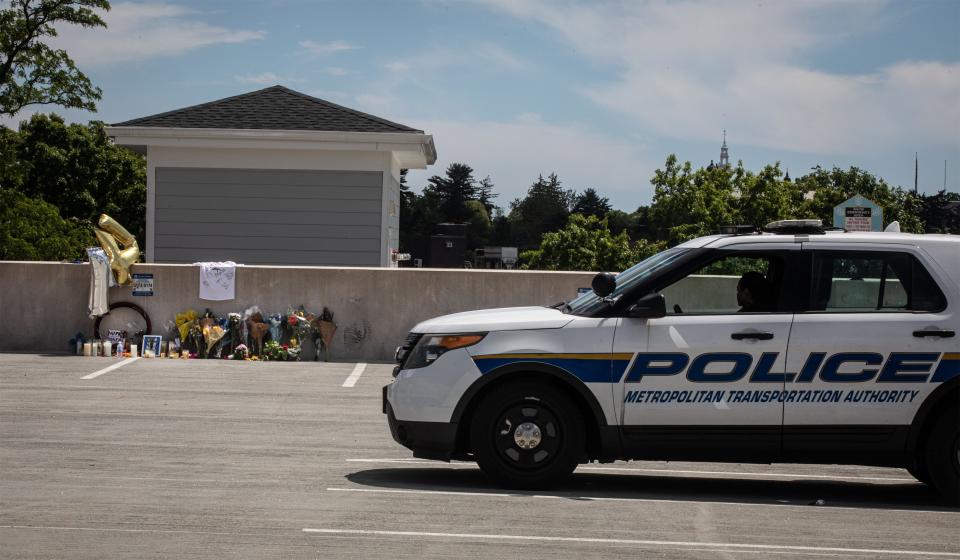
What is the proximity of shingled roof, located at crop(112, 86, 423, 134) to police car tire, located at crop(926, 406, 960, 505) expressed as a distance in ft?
50.6

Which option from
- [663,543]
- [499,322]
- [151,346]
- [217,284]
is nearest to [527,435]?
[499,322]

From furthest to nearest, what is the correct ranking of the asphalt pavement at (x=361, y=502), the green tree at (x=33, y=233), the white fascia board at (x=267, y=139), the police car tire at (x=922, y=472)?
the green tree at (x=33, y=233) < the white fascia board at (x=267, y=139) < the police car tire at (x=922, y=472) < the asphalt pavement at (x=361, y=502)

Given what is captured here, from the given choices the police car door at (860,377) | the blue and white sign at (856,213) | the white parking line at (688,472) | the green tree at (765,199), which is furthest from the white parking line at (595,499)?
the green tree at (765,199)

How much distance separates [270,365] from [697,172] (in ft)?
107

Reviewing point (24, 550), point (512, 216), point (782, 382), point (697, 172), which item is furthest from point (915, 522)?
point (512, 216)

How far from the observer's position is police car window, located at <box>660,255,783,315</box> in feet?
25.9

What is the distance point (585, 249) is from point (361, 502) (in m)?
28.4

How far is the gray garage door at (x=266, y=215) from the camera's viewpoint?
22.2m

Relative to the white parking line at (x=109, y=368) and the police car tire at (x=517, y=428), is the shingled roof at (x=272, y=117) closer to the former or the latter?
the white parking line at (x=109, y=368)

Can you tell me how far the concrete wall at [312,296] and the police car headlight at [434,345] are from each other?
902 cm

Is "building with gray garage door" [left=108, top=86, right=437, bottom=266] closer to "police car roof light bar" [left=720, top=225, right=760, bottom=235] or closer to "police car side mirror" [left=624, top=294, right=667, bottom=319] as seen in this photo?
"police car roof light bar" [left=720, top=225, right=760, bottom=235]

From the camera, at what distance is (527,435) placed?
7.76m

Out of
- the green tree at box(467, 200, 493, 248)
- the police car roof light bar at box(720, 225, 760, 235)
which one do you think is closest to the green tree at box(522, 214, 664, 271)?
the police car roof light bar at box(720, 225, 760, 235)

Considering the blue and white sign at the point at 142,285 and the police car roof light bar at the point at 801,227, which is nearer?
the police car roof light bar at the point at 801,227
